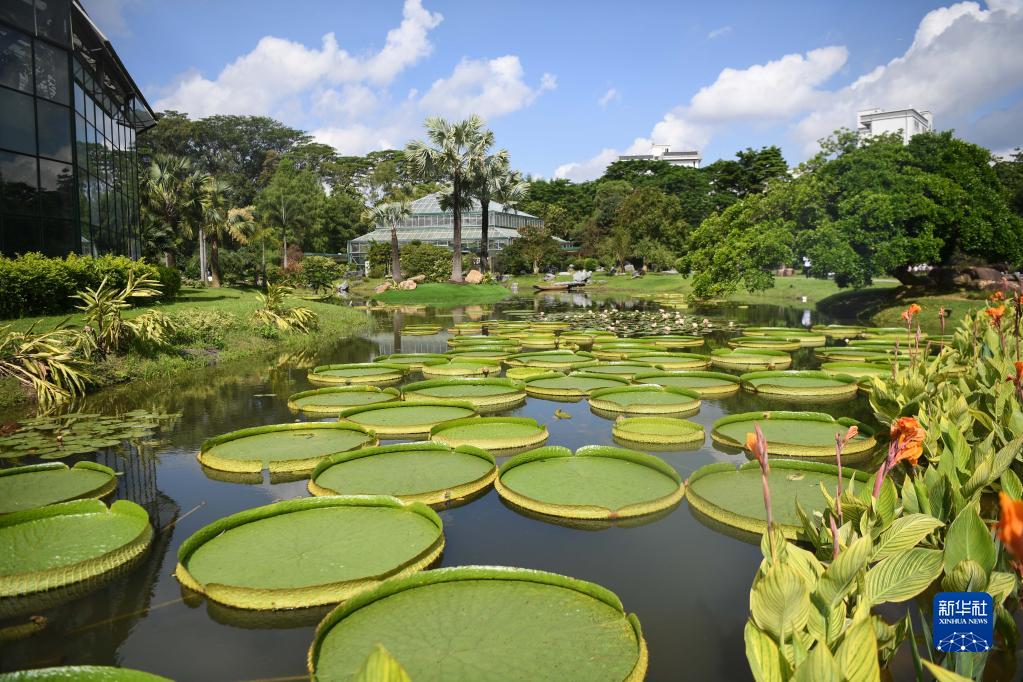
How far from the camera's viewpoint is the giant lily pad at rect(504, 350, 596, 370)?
10.8m

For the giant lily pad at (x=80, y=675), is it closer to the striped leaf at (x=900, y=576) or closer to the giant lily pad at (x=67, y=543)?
the giant lily pad at (x=67, y=543)

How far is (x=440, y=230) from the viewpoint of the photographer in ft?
185

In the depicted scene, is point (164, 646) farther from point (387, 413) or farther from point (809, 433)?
point (809, 433)

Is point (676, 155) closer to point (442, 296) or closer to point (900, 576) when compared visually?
point (442, 296)

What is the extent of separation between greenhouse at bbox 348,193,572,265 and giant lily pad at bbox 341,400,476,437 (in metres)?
46.4

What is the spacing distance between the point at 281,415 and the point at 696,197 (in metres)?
55.6

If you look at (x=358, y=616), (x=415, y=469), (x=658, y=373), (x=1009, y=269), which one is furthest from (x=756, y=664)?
(x=1009, y=269)

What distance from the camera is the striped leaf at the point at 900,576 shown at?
2.06 m

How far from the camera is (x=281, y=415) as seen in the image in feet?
25.8

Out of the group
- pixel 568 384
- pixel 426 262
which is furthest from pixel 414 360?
pixel 426 262

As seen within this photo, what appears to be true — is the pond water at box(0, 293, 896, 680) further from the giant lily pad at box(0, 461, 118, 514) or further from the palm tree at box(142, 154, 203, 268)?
Result: the palm tree at box(142, 154, 203, 268)

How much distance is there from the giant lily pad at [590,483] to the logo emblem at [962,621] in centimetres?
268

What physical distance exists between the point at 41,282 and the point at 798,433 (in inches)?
574

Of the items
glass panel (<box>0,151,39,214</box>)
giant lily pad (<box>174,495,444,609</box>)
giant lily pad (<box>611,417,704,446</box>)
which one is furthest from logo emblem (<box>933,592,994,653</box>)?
glass panel (<box>0,151,39,214</box>)
